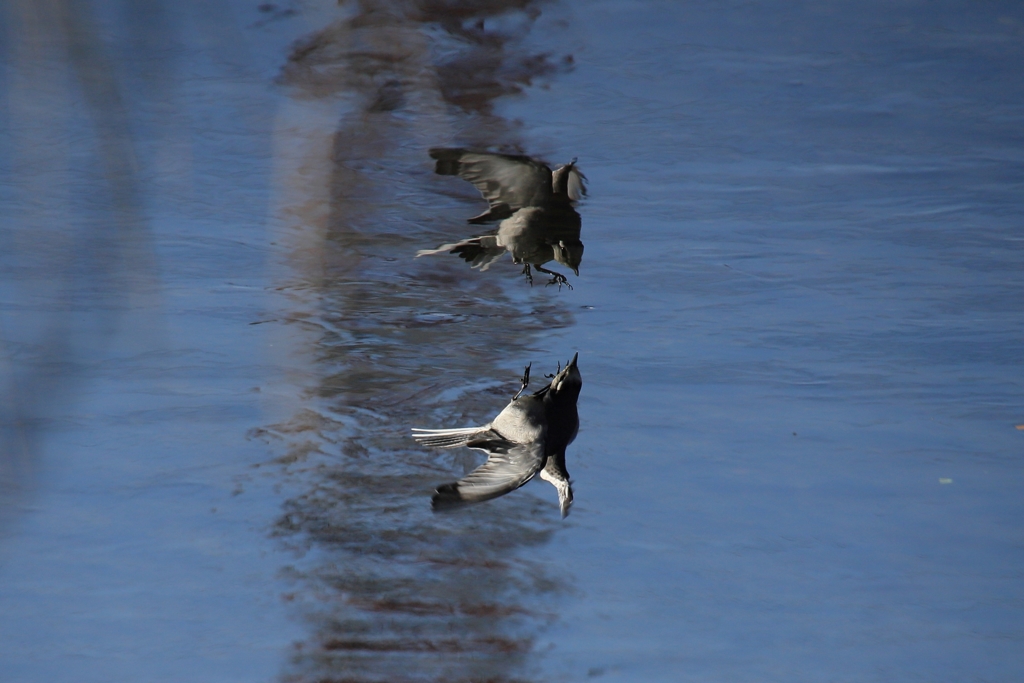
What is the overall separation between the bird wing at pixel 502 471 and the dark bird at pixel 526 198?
240mm

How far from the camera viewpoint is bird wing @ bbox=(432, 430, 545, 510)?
80cm

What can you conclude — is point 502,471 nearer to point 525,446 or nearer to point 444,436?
point 525,446

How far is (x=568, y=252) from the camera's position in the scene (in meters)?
1.04

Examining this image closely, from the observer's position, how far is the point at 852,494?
116 cm

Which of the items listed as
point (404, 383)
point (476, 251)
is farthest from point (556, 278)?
point (404, 383)

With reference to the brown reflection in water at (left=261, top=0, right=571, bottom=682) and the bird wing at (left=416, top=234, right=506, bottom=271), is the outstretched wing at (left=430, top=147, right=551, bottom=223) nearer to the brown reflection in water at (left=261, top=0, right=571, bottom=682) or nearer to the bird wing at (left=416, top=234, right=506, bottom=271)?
the brown reflection in water at (left=261, top=0, right=571, bottom=682)

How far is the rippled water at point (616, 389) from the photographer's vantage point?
0.91 m

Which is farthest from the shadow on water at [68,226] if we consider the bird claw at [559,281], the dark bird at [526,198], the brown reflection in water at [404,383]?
the bird claw at [559,281]

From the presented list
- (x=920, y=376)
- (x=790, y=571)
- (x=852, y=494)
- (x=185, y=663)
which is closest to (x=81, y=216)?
(x=185, y=663)

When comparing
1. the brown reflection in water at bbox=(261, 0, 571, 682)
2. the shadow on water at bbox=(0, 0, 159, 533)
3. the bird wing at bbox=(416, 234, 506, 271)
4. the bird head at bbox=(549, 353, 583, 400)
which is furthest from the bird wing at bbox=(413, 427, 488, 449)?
the shadow on water at bbox=(0, 0, 159, 533)

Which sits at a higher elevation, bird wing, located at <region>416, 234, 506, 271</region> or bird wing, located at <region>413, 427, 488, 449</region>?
bird wing, located at <region>416, 234, 506, 271</region>

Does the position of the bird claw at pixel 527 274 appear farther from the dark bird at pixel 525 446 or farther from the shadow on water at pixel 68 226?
the shadow on water at pixel 68 226

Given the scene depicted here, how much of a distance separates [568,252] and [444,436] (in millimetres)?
293

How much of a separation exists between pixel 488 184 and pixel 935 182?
768 mm
